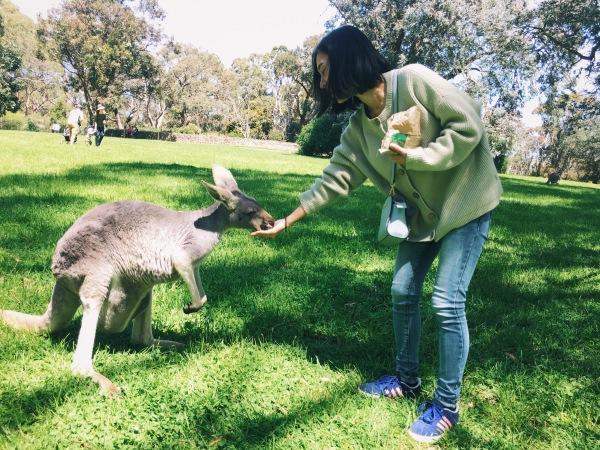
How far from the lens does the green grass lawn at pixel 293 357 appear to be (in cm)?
275

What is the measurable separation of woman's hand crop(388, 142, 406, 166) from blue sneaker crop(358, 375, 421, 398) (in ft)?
4.95

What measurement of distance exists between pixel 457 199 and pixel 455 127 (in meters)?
0.40

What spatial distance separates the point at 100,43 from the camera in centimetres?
4622

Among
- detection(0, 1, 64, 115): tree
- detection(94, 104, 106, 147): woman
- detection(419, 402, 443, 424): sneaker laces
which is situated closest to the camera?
detection(419, 402, 443, 424): sneaker laces

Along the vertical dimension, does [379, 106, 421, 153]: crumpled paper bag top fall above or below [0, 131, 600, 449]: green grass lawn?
above

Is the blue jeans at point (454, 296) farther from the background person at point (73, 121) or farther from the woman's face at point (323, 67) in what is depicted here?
the background person at point (73, 121)

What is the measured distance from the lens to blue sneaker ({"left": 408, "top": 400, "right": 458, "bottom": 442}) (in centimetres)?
275

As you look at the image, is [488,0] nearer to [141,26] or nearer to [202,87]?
[141,26]

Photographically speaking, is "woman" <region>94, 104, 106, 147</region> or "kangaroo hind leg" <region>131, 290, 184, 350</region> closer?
"kangaroo hind leg" <region>131, 290, 184, 350</region>

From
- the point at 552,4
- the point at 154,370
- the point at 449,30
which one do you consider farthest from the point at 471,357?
the point at 449,30

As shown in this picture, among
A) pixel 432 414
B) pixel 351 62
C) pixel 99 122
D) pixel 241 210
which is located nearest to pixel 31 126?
pixel 99 122

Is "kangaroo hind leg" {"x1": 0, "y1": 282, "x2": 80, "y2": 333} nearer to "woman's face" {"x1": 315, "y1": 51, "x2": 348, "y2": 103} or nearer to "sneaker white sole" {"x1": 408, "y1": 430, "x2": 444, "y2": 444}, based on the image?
"woman's face" {"x1": 315, "y1": 51, "x2": 348, "y2": 103}

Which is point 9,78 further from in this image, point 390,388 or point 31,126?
point 390,388

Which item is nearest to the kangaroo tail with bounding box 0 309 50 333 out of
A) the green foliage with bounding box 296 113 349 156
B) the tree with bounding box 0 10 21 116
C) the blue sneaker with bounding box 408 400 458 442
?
the blue sneaker with bounding box 408 400 458 442
